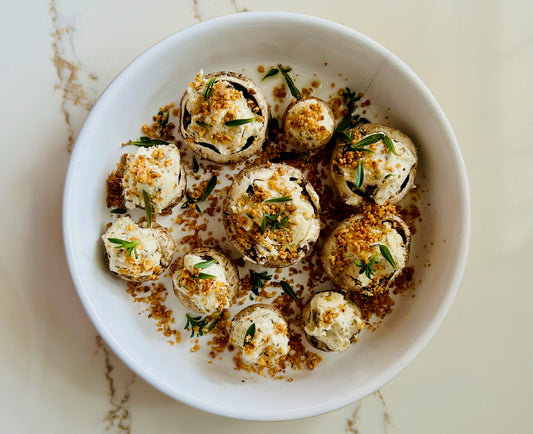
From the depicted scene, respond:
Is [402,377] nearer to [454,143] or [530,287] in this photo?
[530,287]

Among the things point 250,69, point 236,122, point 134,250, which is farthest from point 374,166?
point 134,250

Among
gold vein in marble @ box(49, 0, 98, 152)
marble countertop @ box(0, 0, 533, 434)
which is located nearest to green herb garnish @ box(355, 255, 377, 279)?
marble countertop @ box(0, 0, 533, 434)

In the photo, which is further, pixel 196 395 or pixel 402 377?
pixel 402 377

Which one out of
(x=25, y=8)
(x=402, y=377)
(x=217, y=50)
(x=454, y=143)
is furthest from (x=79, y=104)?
(x=402, y=377)

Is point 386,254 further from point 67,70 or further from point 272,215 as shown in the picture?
point 67,70

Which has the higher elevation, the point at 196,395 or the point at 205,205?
the point at 205,205

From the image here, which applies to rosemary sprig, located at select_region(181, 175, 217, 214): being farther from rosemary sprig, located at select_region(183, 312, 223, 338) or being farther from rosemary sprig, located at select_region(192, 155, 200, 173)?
rosemary sprig, located at select_region(183, 312, 223, 338)

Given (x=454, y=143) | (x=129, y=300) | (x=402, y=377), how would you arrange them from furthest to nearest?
(x=402, y=377) < (x=129, y=300) < (x=454, y=143)
